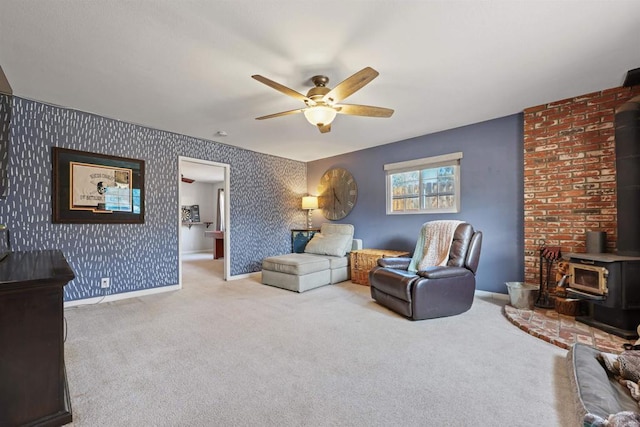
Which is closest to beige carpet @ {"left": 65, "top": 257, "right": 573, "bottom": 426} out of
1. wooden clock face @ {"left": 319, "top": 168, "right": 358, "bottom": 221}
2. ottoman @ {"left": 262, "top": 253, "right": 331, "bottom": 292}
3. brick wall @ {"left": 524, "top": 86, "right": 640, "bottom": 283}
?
ottoman @ {"left": 262, "top": 253, "right": 331, "bottom": 292}

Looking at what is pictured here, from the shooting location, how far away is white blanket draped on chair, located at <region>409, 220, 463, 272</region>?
3.45 m

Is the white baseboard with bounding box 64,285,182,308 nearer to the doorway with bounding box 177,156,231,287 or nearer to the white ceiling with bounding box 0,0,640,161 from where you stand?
the white ceiling with bounding box 0,0,640,161

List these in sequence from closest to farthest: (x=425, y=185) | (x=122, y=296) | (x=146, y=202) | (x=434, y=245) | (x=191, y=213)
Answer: (x=434, y=245)
(x=122, y=296)
(x=146, y=202)
(x=425, y=185)
(x=191, y=213)

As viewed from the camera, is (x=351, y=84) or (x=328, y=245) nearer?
(x=351, y=84)

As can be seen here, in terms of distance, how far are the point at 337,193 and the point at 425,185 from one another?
1.79m

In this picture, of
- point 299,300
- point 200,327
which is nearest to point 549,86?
point 299,300

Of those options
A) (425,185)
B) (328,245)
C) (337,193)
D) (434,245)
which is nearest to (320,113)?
(434,245)

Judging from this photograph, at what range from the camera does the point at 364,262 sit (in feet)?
15.1

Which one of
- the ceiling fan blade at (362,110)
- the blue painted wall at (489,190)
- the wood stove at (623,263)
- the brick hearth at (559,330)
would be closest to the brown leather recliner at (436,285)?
the brick hearth at (559,330)

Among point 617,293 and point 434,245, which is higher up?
point 434,245

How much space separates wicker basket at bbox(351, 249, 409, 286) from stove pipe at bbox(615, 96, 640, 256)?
7.82ft

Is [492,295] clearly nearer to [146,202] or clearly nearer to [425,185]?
[425,185]

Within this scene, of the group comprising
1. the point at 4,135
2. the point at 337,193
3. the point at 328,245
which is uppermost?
the point at 4,135

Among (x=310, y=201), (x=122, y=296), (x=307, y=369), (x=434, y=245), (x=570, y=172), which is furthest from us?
(x=310, y=201)
